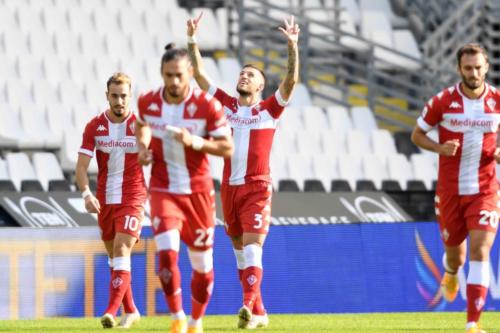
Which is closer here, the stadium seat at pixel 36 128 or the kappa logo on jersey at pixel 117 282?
the kappa logo on jersey at pixel 117 282

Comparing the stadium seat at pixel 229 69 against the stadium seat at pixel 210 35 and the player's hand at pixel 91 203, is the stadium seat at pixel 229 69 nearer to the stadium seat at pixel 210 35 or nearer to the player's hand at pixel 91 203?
the stadium seat at pixel 210 35

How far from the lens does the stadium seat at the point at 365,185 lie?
70.5ft

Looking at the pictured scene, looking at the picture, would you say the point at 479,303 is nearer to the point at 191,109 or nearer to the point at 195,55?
the point at 191,109

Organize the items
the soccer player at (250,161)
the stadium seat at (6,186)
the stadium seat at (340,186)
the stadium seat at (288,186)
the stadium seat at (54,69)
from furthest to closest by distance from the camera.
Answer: the stadium seat at (54,69) → the stadium seat at (340,186) → the stadium seat at (288,186) → the stadium seat at (6,186) → the soccer player at (250,161)

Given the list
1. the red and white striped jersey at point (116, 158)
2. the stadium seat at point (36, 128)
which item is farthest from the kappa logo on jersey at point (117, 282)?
the stadium seat at point (36, 128)

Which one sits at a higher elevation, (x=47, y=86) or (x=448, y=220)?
(x=47, y=86)

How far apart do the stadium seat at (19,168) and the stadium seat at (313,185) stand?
4056mm

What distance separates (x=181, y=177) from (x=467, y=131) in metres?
2.61

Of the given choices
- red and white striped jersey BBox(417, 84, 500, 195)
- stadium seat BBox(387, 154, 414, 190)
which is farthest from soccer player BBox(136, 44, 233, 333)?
stadium seat BBox(387, 154, 414, 190)

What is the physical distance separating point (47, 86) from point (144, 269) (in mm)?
6735

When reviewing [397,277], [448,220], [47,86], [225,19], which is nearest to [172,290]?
[448,220]

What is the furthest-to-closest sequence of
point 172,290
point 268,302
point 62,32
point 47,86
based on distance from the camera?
point 62,32 → point 47,86 → point 268,302 → point 172,290

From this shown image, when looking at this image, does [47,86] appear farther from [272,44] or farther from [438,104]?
[438,104]

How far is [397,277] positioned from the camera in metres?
17.3
